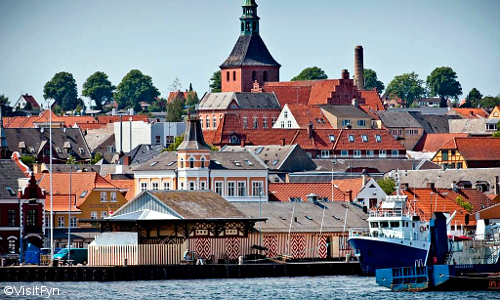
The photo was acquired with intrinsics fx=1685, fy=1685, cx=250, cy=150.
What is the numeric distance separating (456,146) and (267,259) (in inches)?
3282

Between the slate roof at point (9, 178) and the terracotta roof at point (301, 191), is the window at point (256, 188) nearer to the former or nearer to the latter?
the terracotta roof at point (301, 191)

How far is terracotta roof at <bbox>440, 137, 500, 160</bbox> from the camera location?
18875 centimetres

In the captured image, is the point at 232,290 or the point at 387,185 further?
the point at 387,185

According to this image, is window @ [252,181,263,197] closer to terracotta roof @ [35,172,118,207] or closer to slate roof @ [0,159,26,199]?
terracotta roof @ [35,172,118,207]

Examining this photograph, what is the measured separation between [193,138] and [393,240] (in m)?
40.2

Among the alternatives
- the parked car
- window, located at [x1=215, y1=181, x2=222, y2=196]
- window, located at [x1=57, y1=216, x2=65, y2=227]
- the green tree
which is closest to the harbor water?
the parked car

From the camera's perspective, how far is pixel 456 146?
191875 millimetres

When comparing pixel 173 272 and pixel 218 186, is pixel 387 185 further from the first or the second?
pixel 173 272

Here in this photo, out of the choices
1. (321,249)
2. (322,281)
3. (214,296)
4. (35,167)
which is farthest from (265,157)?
(214,296)

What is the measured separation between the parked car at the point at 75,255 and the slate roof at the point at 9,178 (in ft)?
22.5

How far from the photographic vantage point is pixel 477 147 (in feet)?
628

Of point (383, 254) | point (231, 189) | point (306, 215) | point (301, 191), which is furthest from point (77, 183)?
point (383, 254)

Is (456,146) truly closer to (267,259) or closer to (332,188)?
(332,188)

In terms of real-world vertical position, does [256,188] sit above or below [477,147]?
below
